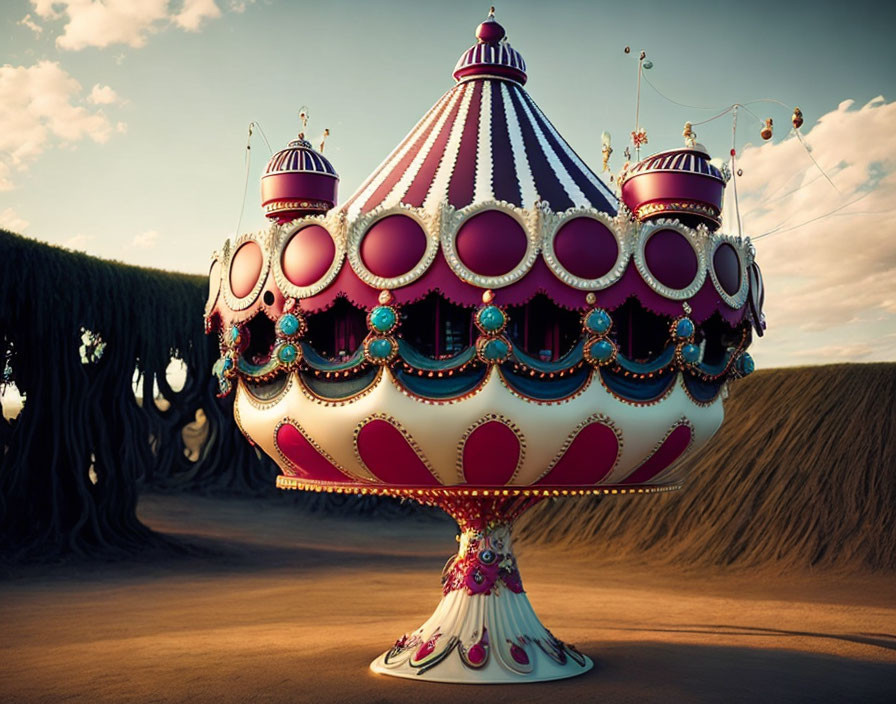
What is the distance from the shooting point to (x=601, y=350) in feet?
22.8

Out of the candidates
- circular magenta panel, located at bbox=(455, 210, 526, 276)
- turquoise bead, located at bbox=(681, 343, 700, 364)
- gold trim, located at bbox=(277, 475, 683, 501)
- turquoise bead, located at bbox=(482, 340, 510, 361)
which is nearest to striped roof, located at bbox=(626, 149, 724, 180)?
turquoise bead, located at bbox=(681, 343, 700, 364)

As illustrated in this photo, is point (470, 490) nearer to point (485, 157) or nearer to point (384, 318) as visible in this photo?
point (384, 318)

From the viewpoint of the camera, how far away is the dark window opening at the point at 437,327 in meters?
7.28

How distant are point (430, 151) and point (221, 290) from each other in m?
2.12

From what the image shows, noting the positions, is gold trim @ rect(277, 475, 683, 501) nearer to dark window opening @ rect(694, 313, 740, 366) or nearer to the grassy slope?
dark window opening @ rect(694, 313, 740, 366)

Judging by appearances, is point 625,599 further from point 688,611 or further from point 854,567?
point 854,567

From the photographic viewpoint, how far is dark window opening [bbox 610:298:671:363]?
7.57 meters

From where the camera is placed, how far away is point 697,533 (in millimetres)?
21094

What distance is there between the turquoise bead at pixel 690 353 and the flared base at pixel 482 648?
2.53 meters

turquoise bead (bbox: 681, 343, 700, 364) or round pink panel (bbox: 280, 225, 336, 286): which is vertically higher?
round pink panel (bbox: 280, 225, 336, 286)

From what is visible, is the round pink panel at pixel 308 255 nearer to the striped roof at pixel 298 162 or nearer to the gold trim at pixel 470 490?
the striped roof at pixel 298 162

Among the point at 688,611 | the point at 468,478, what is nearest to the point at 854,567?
the point at 688,611

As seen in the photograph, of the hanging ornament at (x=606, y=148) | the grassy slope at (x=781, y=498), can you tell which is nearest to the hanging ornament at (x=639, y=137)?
the hanging ornament at (x=606, y=148)

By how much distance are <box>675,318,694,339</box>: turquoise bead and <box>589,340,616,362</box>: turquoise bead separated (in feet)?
2.02
